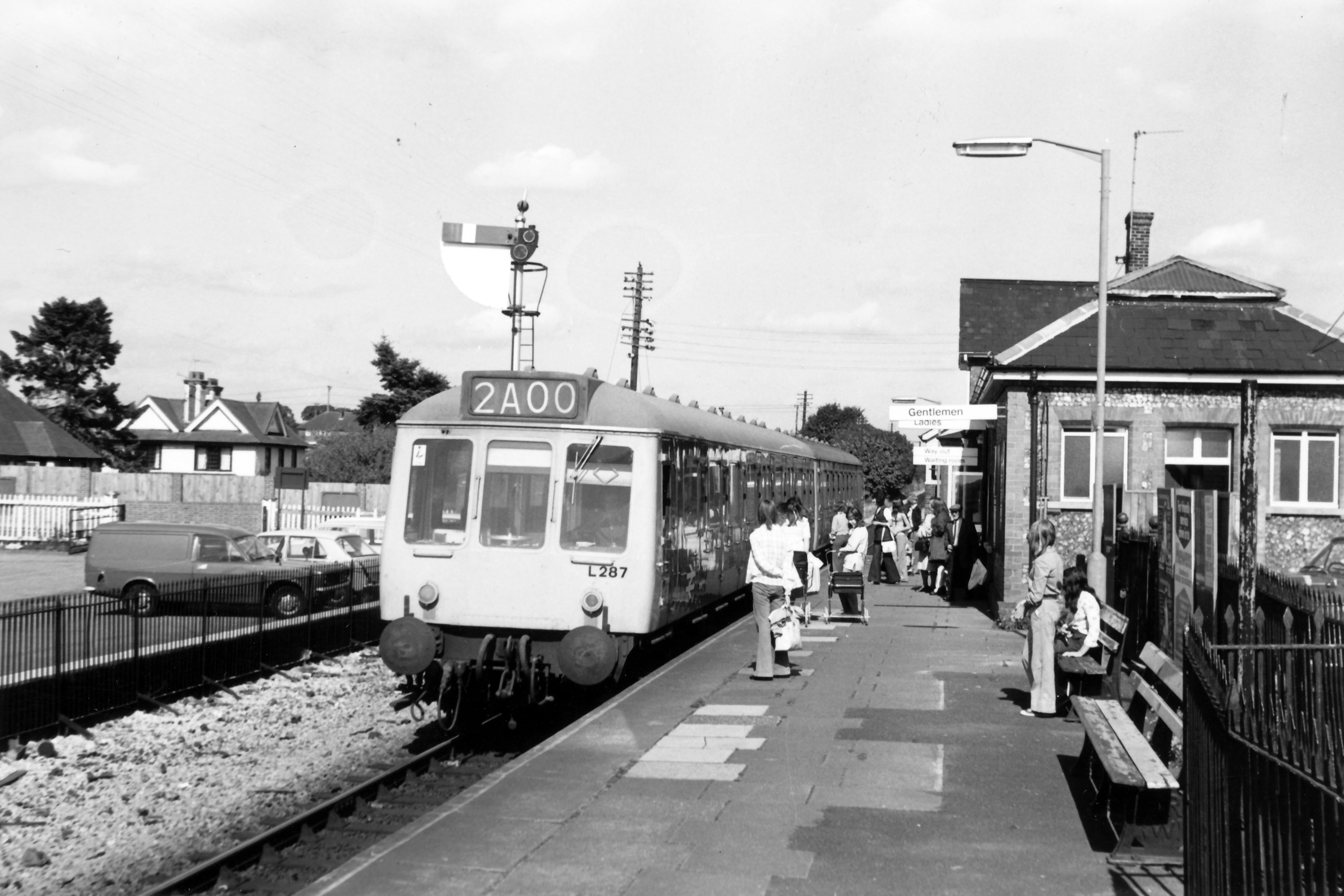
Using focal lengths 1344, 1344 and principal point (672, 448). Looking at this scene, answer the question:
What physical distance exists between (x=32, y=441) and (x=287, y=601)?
4289cm

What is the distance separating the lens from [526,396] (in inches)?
451

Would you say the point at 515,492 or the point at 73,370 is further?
the point at 73,370

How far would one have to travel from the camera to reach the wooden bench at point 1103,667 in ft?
33.9

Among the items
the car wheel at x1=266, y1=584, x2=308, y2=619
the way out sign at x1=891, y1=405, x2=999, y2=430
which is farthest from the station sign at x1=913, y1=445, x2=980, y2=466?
the car wheel at x1=266, y1=584, x2=308, y2=619

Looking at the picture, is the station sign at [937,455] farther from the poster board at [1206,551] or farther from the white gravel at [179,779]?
the poster board at [1206,551]

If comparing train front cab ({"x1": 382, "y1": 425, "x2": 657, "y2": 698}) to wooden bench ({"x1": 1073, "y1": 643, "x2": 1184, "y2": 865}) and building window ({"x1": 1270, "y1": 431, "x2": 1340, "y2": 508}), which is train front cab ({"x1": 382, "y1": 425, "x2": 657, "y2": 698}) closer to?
wooden bench ({"x1": 1073, "y1": 643, "x2": 1184, "y2": 865})

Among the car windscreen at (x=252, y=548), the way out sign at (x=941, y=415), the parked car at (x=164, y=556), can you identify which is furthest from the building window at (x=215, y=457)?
the way out sign at (x=941, y=415)

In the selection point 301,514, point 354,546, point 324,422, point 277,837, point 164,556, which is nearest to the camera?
point 277,837

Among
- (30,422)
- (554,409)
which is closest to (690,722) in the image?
(554,409)

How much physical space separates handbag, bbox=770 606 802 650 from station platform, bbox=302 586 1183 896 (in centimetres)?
44

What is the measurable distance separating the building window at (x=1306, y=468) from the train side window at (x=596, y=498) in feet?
41.1

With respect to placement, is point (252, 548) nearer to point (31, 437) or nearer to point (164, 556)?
point (164, 556)

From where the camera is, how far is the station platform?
6574 mm

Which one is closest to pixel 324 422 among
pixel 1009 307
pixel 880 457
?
pixel 880 457
